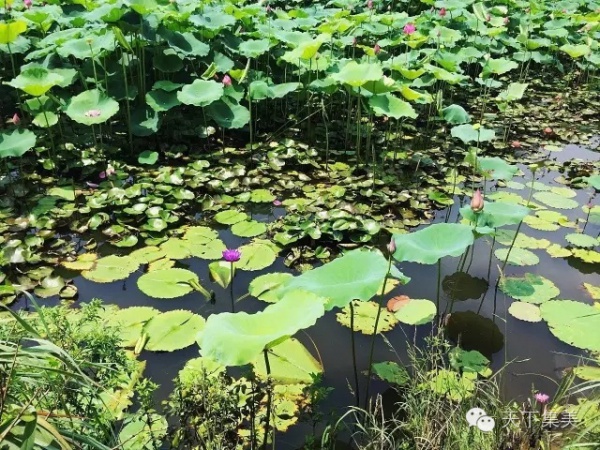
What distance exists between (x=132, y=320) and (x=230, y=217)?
1153 mm

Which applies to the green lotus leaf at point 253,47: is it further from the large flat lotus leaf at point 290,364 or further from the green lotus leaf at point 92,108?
the large flat lotus leaf at point 290,364

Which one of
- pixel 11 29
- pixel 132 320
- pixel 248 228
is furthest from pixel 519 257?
pixel 11 29

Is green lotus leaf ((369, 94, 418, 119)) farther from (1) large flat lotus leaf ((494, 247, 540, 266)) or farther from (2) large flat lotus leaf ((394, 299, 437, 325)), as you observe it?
(2) large flat lotus leaf ((394, 299, 437, 325))

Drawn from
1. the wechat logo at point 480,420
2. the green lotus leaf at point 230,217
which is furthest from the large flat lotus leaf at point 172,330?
the wechat logo at point 480,420

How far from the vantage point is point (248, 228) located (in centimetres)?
356

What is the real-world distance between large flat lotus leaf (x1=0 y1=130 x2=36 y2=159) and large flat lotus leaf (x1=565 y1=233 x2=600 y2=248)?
3634mm

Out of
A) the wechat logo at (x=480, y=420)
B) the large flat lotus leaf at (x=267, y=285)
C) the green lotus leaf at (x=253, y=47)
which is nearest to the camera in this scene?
the wechat logo at (x=480, y=420)

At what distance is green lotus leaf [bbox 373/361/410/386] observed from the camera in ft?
7.77

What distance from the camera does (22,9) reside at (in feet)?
17.4

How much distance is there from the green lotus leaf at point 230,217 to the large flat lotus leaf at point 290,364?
123 centimetres

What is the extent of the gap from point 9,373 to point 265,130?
3.94 m

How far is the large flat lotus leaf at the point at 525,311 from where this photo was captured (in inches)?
112

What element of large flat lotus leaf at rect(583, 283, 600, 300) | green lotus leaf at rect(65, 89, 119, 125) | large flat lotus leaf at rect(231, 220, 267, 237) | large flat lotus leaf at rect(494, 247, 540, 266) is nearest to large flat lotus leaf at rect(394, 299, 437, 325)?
large flat lotus leaf at rect(494, 247, 540, 266)

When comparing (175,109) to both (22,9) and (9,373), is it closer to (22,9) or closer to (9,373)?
(22,9)
